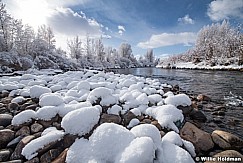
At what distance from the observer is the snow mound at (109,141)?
8.68 ft

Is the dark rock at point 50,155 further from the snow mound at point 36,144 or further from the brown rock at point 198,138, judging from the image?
the brown rock at point 198,138

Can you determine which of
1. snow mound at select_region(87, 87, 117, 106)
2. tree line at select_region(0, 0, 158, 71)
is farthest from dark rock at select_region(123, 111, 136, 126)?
tree line at select_region(0, 0, 158, 71)

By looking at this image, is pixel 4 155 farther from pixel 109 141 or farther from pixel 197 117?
pixel 197 117

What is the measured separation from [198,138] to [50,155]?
334 centimetres

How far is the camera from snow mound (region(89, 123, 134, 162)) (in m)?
2.64

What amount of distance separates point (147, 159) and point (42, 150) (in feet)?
6.73

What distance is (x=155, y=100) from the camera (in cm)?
633

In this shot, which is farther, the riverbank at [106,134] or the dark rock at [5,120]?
the dark rock at [5,120]

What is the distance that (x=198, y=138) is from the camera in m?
3.91

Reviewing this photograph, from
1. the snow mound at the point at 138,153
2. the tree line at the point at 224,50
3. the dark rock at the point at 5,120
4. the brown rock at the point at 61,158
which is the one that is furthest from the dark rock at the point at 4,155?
the tree line at the point at 224,50

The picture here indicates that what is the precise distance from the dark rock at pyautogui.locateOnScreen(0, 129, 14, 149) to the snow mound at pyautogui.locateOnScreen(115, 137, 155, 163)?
280 cm

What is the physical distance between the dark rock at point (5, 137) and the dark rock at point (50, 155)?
125 cm

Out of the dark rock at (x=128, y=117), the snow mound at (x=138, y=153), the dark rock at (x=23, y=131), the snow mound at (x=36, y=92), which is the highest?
the snow mound at (x=36, y=92)

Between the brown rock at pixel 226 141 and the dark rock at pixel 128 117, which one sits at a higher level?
the dark rock at pixel 128 117
